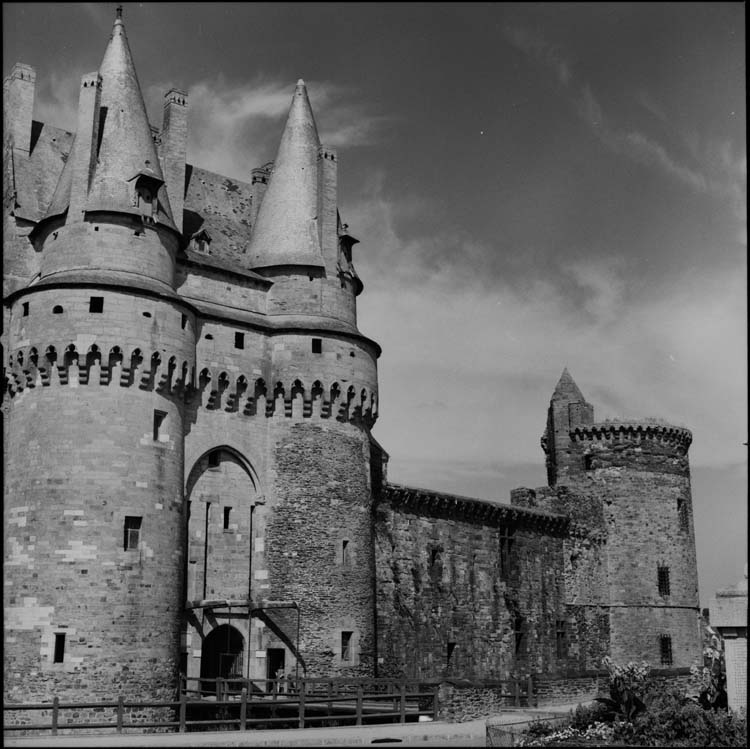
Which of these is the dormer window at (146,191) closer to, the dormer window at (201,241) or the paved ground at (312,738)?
the dormer window at (201,241)

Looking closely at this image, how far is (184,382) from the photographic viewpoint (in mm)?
35719

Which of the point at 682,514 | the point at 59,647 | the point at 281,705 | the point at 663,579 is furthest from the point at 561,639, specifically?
the point at 59,647

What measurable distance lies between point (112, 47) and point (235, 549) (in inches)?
740

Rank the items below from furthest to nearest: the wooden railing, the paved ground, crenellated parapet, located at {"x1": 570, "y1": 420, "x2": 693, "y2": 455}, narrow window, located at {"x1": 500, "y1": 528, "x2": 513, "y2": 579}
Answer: crenellated parapet, located at {"x1": 570, "y1": 420, "x2": 693, "y2": 455} < narrow window, located at {"x1": 500, "y1": 528, "x2": 513, "y2": 579} < the wooden railing < the paved ground

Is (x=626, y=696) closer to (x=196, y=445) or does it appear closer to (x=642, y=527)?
(x=196, y=445)

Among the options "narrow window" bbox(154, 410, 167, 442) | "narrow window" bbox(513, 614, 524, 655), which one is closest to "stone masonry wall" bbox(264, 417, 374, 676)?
"narrow window" bbox(154, 410, 167, 442)

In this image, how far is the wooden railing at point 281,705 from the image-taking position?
92.3 feet

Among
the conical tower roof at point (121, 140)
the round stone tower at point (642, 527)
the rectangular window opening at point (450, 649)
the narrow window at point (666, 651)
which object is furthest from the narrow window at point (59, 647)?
the narrow window at point (666, 651)

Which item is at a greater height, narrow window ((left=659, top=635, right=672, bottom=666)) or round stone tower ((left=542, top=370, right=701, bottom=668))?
round stone tower ((left=542, top=370, right=701, bottom=668))

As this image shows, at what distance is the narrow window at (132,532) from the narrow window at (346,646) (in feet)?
27.9

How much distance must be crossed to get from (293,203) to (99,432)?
13590mm

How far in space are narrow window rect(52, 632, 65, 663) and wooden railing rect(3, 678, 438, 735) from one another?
4.15 ft

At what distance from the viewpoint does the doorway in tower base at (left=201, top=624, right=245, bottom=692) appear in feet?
117

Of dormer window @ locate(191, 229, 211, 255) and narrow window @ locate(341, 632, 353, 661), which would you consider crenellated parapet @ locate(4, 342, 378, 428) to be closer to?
dormer window @ locate(191, 229, 211, 255)
